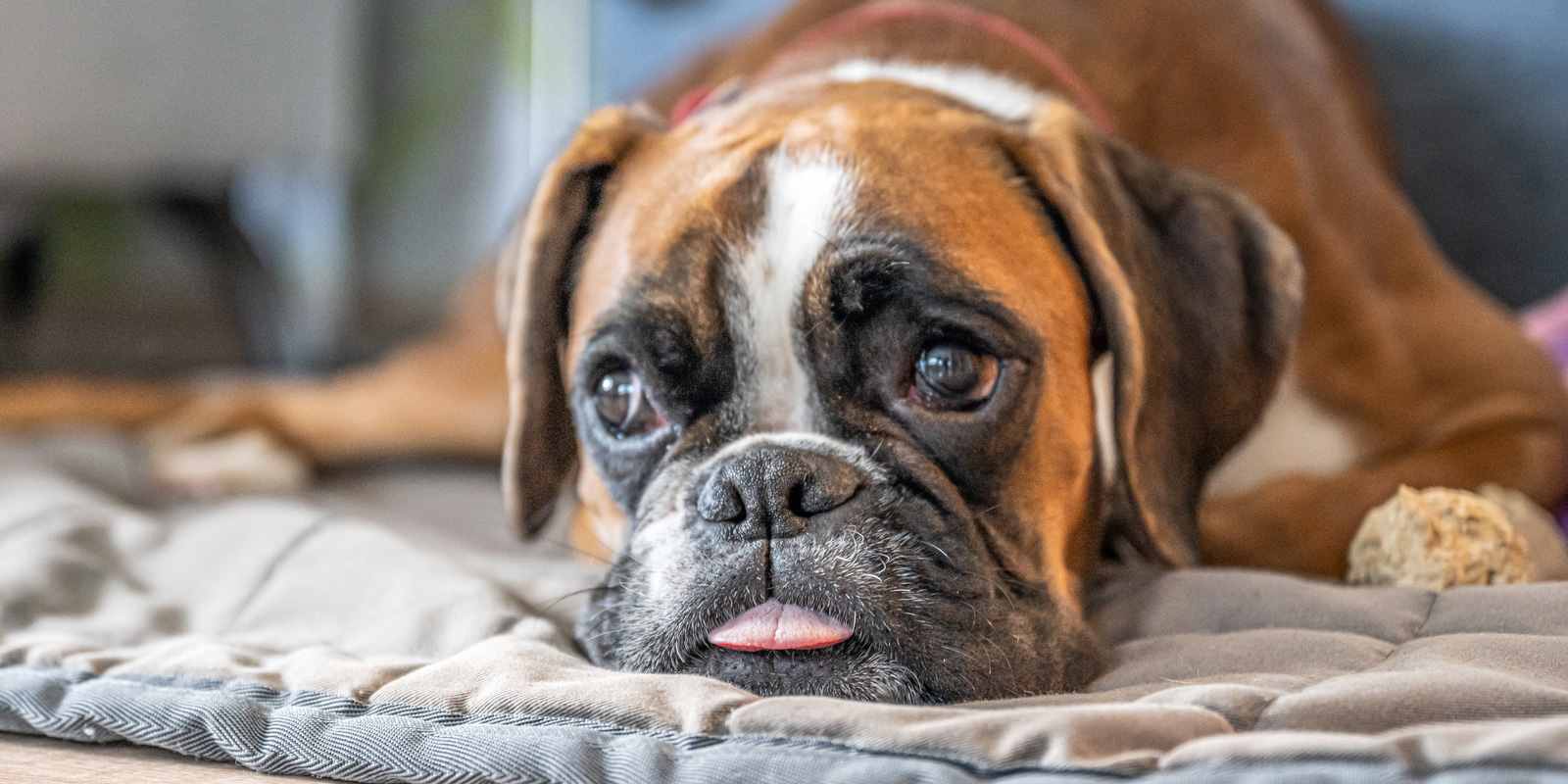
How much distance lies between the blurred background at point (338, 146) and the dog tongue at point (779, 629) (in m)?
0.94

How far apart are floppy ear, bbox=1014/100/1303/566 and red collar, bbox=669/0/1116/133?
1.08ft

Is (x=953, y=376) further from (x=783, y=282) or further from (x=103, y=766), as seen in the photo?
(x=103, y=766)

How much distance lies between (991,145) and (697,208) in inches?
13.9

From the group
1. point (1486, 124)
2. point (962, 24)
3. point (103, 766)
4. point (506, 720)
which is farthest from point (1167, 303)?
point (1486, 124)

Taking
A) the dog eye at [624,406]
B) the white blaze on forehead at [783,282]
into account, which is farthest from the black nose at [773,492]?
the dog eye at [624,406]

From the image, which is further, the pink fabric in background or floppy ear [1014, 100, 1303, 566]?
the pink fabric in background

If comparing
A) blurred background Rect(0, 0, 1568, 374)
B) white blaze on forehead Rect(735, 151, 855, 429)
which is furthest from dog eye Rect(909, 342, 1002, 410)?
blurred background Rect(0, 0, 1568, 374)

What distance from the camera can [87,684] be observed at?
1221 millimetres

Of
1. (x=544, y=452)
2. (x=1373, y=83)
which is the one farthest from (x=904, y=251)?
(x=1373, y=83)

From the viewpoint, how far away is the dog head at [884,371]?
1.23 metres

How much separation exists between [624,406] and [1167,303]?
64 cm

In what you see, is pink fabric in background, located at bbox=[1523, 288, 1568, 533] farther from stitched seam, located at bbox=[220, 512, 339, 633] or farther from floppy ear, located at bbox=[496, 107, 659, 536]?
stitched seam, located at bbox=[220, 512, 339, 633]

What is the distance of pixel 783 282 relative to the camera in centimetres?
139

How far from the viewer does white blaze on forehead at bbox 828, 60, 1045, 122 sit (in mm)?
1796
